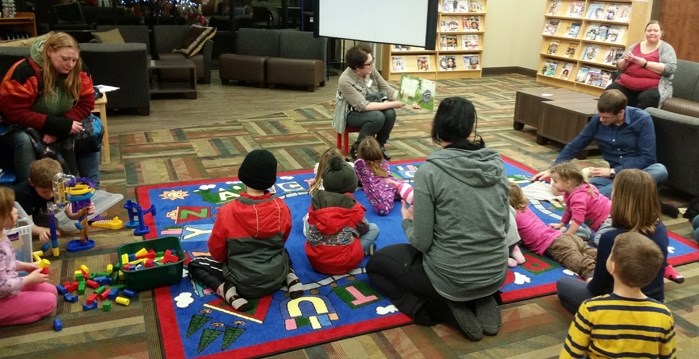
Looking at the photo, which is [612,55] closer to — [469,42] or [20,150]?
[469,42]

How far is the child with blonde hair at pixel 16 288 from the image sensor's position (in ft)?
8.36

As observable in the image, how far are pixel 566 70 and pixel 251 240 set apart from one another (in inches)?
319

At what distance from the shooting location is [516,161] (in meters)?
5.47

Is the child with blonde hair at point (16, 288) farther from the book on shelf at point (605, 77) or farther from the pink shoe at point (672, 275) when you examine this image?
the book on shelf at point (605, 77)

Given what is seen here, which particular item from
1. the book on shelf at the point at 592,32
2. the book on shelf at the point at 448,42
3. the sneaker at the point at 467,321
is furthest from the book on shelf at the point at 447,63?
the sneaker at the point at 467,321

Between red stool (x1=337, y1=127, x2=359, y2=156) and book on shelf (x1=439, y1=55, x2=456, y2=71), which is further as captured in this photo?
book on shelf (x1=439, y1=55, x2=456, y2=71)

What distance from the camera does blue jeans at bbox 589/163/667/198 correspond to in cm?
414

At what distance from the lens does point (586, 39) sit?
361 inches

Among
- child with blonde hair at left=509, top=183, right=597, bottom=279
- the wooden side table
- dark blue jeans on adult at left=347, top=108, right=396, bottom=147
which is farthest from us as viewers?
dark blue jeans on adult at left=347, top=108, right=396, bottom=147

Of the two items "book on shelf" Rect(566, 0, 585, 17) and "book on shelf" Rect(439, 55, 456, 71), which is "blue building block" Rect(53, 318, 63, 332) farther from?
"book on shelf" Rect(566, 0, 585, 17)

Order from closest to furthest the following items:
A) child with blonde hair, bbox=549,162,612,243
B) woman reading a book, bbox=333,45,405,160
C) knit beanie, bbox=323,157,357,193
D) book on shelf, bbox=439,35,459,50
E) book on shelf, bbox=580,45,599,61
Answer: knit beanie, bbox=323,157,357,193 → child with blonde hair, bbox=549,162,612,243 → woman reading a book, bbox=333,45,405,160 → book on shelf, bbox=580,45,599,61 → book on shelf, bbox=439,35,459,50

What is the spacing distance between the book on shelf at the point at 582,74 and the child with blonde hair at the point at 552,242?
6.33 m

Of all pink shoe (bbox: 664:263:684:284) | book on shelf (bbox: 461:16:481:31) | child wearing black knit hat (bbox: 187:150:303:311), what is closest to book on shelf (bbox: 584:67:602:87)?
book on shelf (bbox: 461:16:481:31)

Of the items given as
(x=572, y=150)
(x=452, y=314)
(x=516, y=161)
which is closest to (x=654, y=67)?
(x=516, y=161)
